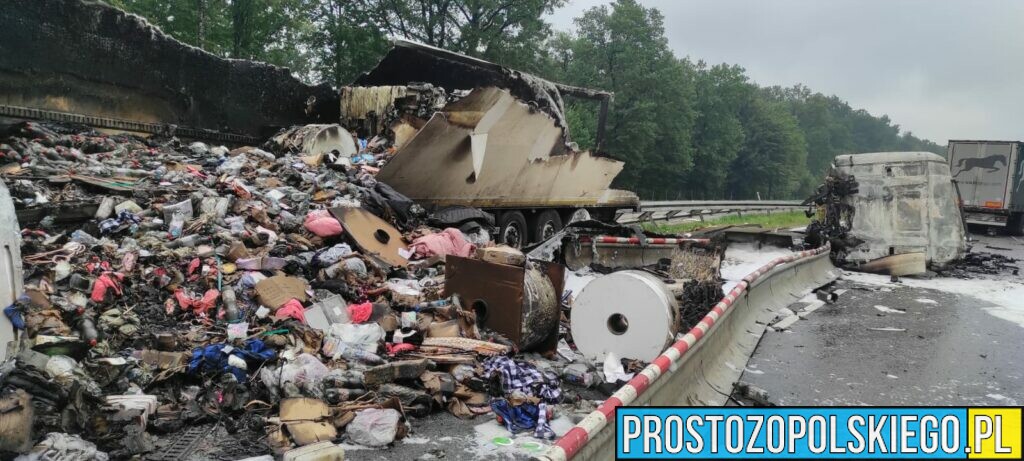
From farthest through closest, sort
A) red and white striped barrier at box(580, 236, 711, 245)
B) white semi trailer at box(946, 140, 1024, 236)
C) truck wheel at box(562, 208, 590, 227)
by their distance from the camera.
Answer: white semi trailer at box(946, 140, 1024, 236) < truck wheel at box(562, 208, 590, 227) < red and white striped barrier at box(580, 236, 711, 245)

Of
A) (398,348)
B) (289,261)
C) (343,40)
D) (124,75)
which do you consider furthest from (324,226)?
(343,40)

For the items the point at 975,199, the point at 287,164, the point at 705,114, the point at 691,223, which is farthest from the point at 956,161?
the point at 705,114

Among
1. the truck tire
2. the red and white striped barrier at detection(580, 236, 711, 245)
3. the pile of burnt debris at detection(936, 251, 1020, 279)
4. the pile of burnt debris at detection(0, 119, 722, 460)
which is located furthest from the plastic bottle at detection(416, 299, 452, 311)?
the truck tire

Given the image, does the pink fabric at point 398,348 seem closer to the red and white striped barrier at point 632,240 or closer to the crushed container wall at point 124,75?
the red and white striped barrier at point 632,240

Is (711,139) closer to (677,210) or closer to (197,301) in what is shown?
(677,210)

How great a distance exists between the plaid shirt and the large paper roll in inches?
20.8

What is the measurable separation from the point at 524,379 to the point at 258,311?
2087mm

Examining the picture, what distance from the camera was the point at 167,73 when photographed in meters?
8.01

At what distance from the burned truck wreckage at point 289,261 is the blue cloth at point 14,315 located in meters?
0.02

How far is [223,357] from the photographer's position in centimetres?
384

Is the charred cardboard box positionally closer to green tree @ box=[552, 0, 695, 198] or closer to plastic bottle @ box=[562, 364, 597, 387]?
plastic bottle @ box=[562, 364, 597, 387]

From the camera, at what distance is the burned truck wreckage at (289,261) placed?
10.9 ft

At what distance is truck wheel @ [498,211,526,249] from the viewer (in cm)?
880

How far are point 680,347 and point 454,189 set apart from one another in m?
4.83
